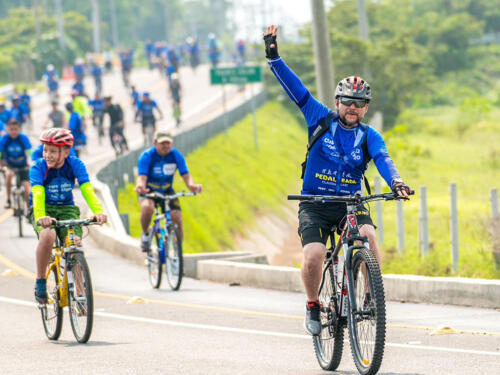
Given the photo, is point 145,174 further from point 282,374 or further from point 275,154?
point 275,154

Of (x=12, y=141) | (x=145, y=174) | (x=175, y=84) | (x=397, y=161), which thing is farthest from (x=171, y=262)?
(x=175, y=84)

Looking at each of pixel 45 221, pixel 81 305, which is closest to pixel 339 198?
pixel 45 221

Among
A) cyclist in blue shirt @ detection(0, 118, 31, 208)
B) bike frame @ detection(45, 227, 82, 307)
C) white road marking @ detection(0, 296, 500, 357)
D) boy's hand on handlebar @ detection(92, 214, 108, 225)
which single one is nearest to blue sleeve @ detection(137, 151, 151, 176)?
white road marking @ detection(0, 296, 500, 357)

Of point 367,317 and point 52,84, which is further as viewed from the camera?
point 52,84

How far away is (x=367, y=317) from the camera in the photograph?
24.3ft

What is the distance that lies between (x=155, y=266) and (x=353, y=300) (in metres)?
7.68

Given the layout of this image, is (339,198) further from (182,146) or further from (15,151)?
(182,146)

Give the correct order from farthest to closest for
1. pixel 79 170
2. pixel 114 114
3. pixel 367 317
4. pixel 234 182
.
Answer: pixel 234 182 → pixel 114 114 → pixel 79 170 → pixel 367 317

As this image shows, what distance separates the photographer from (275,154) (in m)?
44.2

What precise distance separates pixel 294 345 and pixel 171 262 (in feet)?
16.8

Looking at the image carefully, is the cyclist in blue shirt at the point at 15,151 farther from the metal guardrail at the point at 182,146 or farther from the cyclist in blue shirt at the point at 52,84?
the cyclist in blue shirt at the point at 52,84

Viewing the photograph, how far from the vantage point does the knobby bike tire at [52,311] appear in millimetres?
10195

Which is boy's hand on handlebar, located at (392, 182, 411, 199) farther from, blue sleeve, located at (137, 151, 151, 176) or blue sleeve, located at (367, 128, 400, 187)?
blue sleeve, located at (137, 151, 151, 176)

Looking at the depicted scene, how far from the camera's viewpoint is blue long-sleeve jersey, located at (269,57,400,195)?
813 cm
